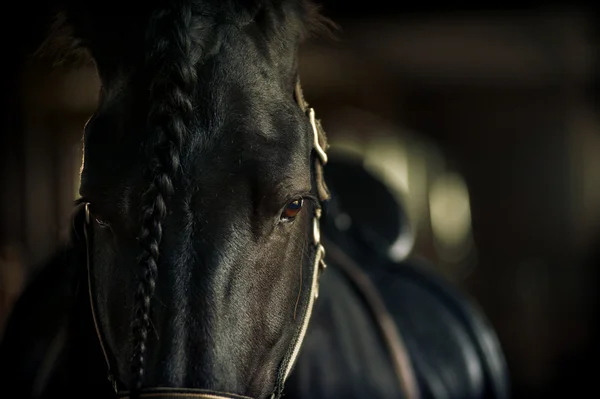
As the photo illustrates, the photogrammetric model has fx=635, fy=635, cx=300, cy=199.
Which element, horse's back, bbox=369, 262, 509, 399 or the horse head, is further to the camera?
horse's back, bbox=369, 262, 509, 399

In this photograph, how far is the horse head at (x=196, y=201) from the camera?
2.28 feet

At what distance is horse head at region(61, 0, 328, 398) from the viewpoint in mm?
695

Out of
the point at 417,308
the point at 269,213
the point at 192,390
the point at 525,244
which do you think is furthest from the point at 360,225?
the point at 525,244

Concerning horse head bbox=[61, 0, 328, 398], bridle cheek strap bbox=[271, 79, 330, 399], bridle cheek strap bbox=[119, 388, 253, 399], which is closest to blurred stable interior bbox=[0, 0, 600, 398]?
bridle cheek strap bbox=[271, 79, 330, 399]

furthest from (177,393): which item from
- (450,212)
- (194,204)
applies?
(450,212)

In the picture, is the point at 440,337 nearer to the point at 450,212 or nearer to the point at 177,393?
the point at 177,393

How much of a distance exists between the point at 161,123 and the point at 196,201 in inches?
3.9

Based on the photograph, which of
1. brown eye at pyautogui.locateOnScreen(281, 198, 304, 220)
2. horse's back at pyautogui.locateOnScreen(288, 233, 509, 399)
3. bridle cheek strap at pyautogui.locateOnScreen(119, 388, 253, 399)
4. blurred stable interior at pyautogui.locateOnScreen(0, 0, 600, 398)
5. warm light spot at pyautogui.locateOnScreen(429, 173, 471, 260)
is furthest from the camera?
warm light spot at pyautogui.locateOnScreen(429, 173, 471, 260)

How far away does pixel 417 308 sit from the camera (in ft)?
5.17

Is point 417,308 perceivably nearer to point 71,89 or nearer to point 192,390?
point 192,390

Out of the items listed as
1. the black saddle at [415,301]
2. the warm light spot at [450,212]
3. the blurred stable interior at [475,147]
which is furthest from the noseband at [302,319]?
the warm light spot at [450,212]

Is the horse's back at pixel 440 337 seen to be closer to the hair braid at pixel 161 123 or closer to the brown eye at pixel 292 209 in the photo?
the brown eye at pixel 292 209

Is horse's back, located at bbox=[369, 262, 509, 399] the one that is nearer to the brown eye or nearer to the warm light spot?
the brown eye

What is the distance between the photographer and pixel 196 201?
73 cm
